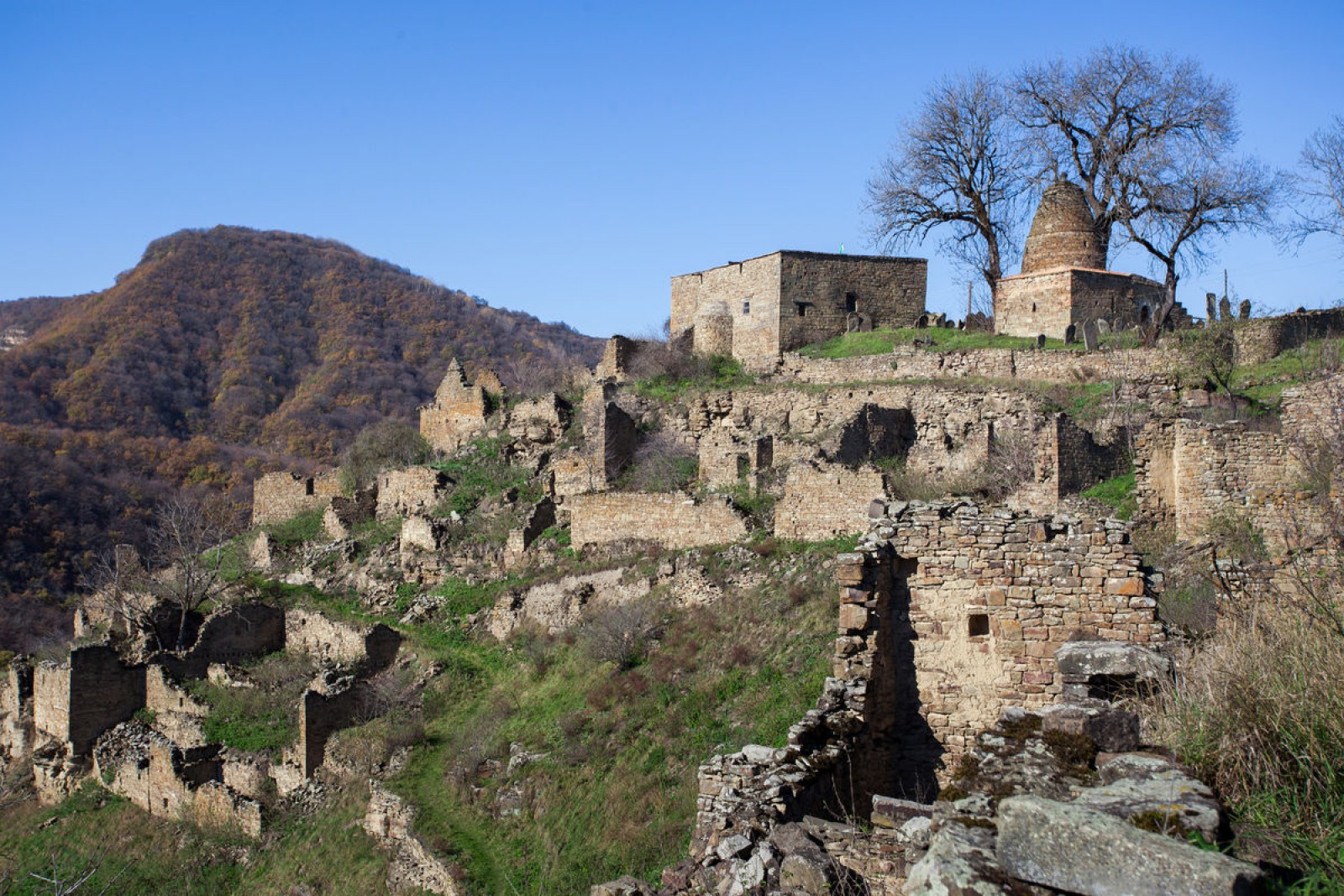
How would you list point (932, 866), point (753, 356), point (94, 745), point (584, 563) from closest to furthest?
point (932, 866)
point (584, 563)
point (94, 745)
point (753, 356)

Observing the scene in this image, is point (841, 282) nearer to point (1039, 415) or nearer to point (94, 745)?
point (1039, 415)

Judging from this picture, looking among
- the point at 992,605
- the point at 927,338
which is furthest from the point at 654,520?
the point at 992,605

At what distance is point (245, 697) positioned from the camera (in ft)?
66.8

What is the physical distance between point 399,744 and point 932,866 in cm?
1429

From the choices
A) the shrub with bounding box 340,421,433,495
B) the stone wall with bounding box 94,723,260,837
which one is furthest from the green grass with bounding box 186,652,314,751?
the shrub with bounding box 340,421,433,495

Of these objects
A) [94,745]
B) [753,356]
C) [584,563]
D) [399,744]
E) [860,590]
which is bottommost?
[94,745]

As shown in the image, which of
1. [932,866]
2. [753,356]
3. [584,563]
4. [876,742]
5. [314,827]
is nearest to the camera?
[932,866]

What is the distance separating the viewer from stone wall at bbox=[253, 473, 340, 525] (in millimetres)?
28797

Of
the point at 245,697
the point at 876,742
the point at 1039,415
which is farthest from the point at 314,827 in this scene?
the point at 1039,415

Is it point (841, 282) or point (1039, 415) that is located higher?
point (841, 282)

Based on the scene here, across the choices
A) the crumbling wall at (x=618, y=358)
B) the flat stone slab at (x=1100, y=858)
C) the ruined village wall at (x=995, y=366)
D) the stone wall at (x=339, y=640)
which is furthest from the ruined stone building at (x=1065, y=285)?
the flat stone slab at (x=1100, y=858)

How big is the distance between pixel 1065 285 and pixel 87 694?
71.6 feet

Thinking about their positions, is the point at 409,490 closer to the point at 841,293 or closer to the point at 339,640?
the point at 339,640

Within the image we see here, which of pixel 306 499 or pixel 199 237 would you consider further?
pixel 199 237
